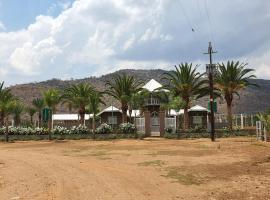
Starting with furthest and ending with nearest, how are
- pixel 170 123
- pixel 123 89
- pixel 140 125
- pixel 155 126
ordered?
pixel 123 89 → pixel 170 123 → pixel 140 125 → pixel 155 126

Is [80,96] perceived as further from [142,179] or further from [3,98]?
[142,179]

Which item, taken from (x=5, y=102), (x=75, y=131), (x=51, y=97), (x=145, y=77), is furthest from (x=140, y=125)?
(x=145, y=77)

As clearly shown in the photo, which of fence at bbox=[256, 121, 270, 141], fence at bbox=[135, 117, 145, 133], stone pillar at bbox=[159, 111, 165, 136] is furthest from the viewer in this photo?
fence at bbox=[135, 117, 145, 133]

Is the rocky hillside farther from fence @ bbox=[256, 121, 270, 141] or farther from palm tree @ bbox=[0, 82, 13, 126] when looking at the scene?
fence @ bbox=[256, 121, 270, 141]

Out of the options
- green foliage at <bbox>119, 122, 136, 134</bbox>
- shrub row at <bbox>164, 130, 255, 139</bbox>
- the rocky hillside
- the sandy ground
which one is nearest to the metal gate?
shrub row at <bbox>164, 130, 255, 139</bbox>

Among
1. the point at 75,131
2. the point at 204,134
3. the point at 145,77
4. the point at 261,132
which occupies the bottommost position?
the point at 204,134

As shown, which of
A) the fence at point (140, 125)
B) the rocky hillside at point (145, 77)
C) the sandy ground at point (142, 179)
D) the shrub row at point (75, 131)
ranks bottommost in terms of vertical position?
the sandy ground at point (142, 179)

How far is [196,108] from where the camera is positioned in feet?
233

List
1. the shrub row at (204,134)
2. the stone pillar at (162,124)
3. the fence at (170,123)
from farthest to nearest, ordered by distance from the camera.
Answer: the fence at (170,123) < the stone pillar at (162,124) < the shrub row at (204,134)

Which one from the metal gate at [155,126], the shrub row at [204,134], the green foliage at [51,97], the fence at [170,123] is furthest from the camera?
the fence at [170,123]

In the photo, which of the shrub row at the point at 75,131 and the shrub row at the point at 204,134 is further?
the shrub row at the point at 75,131

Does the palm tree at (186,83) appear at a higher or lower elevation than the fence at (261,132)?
higher

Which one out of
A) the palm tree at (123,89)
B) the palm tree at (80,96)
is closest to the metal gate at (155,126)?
the palm tree at (123,89)

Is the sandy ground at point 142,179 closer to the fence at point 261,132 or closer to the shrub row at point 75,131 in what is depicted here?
the fence at point 261,132
